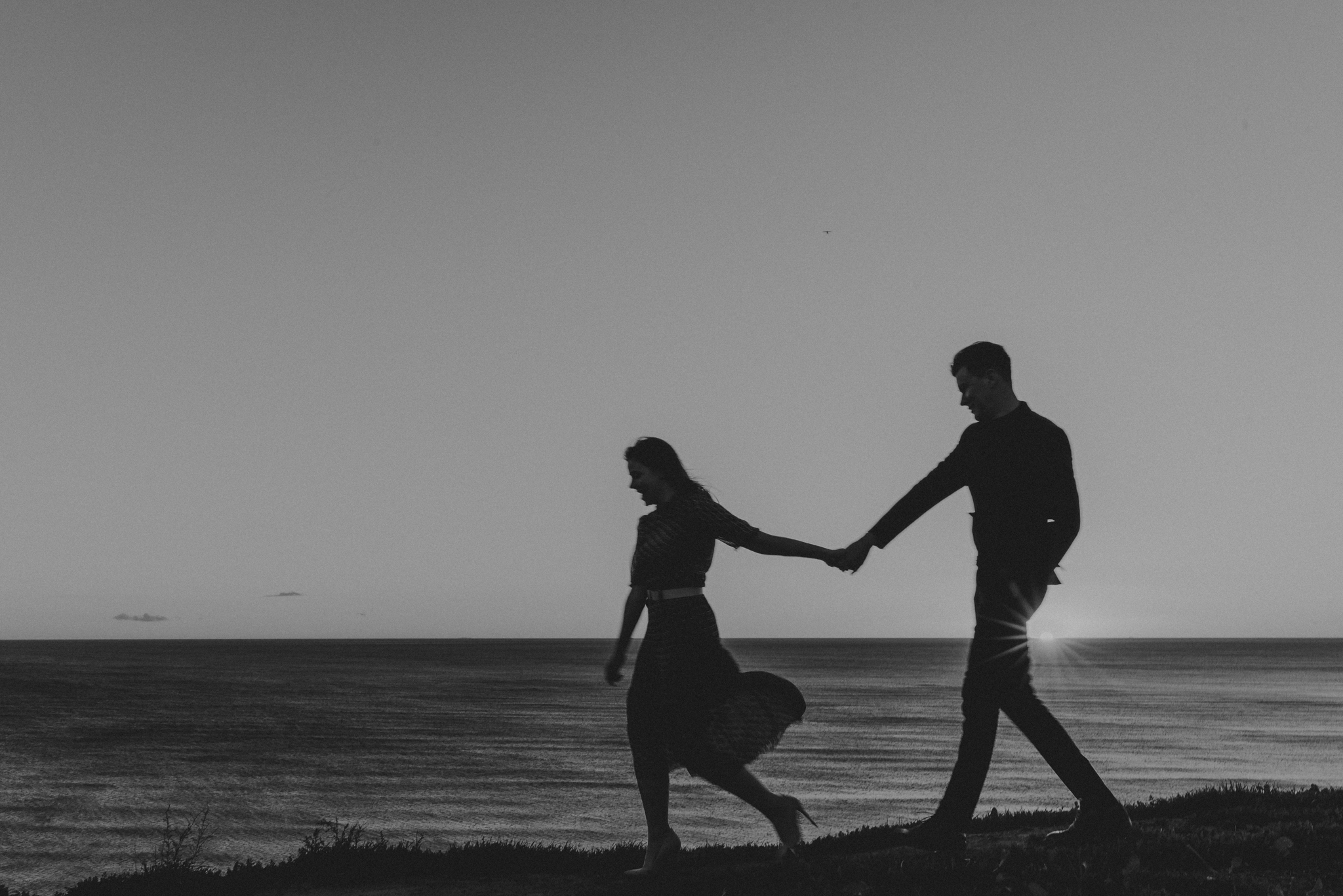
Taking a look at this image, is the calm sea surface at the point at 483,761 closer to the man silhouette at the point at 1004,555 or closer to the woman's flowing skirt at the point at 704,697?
the woman's flowing skirt at the point at 704,697

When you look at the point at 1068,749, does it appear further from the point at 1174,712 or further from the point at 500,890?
the point at 1174,712

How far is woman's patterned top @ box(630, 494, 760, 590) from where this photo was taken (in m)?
6.12

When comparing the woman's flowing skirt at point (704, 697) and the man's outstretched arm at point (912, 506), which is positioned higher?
the man's outstretched arm at point (912, 506)

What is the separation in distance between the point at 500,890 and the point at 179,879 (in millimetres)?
2166

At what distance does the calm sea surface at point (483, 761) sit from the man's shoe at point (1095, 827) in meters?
11.4

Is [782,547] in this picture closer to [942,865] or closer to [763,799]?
[763,799]

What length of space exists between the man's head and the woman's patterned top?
131cm

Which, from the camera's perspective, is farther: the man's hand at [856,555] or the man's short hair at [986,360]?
the man's hand at [856,555]

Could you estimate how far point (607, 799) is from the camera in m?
22.6

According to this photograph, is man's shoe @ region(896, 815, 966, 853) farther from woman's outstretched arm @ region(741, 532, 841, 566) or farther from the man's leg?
woman's outstretched arm @ region(741, 532, 841, 566)

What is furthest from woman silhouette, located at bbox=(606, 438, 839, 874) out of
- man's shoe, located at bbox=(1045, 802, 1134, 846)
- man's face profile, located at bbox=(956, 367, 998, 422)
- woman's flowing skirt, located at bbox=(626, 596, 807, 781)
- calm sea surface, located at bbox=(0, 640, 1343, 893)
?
calm sea surface, located at bbox=(0, 640, 1343, 893)

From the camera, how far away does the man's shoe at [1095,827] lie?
6.37 m

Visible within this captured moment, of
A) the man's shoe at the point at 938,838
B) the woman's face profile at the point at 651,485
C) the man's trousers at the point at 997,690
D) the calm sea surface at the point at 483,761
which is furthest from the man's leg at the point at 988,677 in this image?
the calm sea surface at the point at 483,761

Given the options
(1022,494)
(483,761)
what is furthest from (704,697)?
(483,761)
